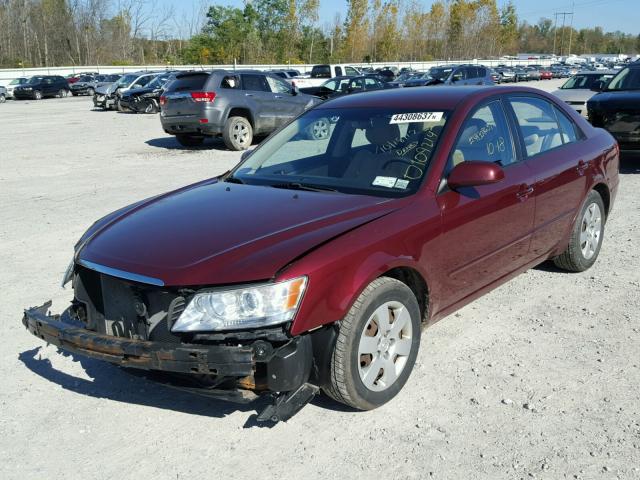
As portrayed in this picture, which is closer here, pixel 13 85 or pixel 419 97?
pixel 419 97

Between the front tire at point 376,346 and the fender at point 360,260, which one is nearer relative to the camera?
the fender at point 360,260

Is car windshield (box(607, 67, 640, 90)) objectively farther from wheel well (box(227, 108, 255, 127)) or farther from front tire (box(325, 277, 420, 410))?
front tire (box(325, 277, 420, 410))

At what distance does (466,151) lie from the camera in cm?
416

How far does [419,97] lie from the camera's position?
178 inches

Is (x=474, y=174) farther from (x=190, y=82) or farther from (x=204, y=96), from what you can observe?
(x=190, y=82)

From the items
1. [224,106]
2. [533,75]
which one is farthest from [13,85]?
[533,75]

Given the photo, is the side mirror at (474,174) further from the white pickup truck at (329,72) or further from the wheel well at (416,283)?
the white pickup truck at (329,72)

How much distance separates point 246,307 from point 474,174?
164 cm

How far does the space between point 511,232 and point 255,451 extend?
2330 millimetres

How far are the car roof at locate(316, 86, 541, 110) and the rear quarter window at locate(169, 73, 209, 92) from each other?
1053cm

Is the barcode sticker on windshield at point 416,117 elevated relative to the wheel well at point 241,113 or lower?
elevated

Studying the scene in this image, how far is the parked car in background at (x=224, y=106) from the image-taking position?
14523 mm

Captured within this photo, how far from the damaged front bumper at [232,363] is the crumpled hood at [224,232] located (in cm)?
32

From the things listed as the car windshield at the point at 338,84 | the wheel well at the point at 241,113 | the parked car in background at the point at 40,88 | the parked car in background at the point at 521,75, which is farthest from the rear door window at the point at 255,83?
the parked car in background at the point at 521,75
